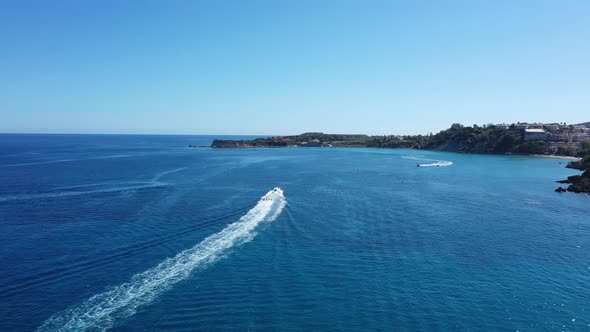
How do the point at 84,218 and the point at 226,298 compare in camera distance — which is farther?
the point at 84,218

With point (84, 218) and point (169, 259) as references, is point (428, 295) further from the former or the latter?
point (84, 218)

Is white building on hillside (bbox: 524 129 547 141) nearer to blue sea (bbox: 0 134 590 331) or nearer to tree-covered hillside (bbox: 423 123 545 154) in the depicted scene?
tree-covered hillside (bbox: 423 123 545 154)

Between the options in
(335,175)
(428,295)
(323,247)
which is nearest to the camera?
(428,295)

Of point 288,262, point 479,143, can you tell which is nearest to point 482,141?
point 479,143

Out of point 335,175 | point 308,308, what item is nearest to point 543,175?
point 335,175

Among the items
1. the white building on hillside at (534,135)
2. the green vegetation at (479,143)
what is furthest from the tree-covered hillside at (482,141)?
the white building on hillside at (534,135)

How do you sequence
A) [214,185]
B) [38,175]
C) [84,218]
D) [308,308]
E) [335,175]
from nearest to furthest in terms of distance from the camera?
[308,308] < [84,218] < [214,185] < [38,175] < [335,175]

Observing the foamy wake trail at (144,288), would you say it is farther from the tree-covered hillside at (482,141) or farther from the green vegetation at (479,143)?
the tree-covered hillside at (482,141)
